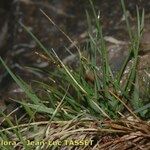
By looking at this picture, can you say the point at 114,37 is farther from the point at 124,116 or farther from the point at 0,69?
the point at 0,69

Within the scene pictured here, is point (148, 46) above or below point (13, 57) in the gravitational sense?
above

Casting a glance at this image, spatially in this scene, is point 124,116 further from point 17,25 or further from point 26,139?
point 17,25

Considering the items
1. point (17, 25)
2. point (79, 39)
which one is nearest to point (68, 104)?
point (79, 39)

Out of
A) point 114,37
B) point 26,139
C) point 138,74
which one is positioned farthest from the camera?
point 114,37

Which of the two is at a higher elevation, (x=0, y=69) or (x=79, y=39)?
(x=79, y=39)

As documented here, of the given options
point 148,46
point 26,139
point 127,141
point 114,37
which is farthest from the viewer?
point 114,37

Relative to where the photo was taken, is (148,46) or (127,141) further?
(148,46)

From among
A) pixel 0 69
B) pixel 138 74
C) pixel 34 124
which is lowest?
pixel 0 69

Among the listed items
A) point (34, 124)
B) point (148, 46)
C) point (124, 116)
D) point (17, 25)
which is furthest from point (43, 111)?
point (17, 25)

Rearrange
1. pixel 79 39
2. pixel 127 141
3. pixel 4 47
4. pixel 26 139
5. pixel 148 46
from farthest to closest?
1. pixel 4 47
2. pixel 79 39
3. pixel 148 46
4. pixel 26 139
5. pixel 127 141
